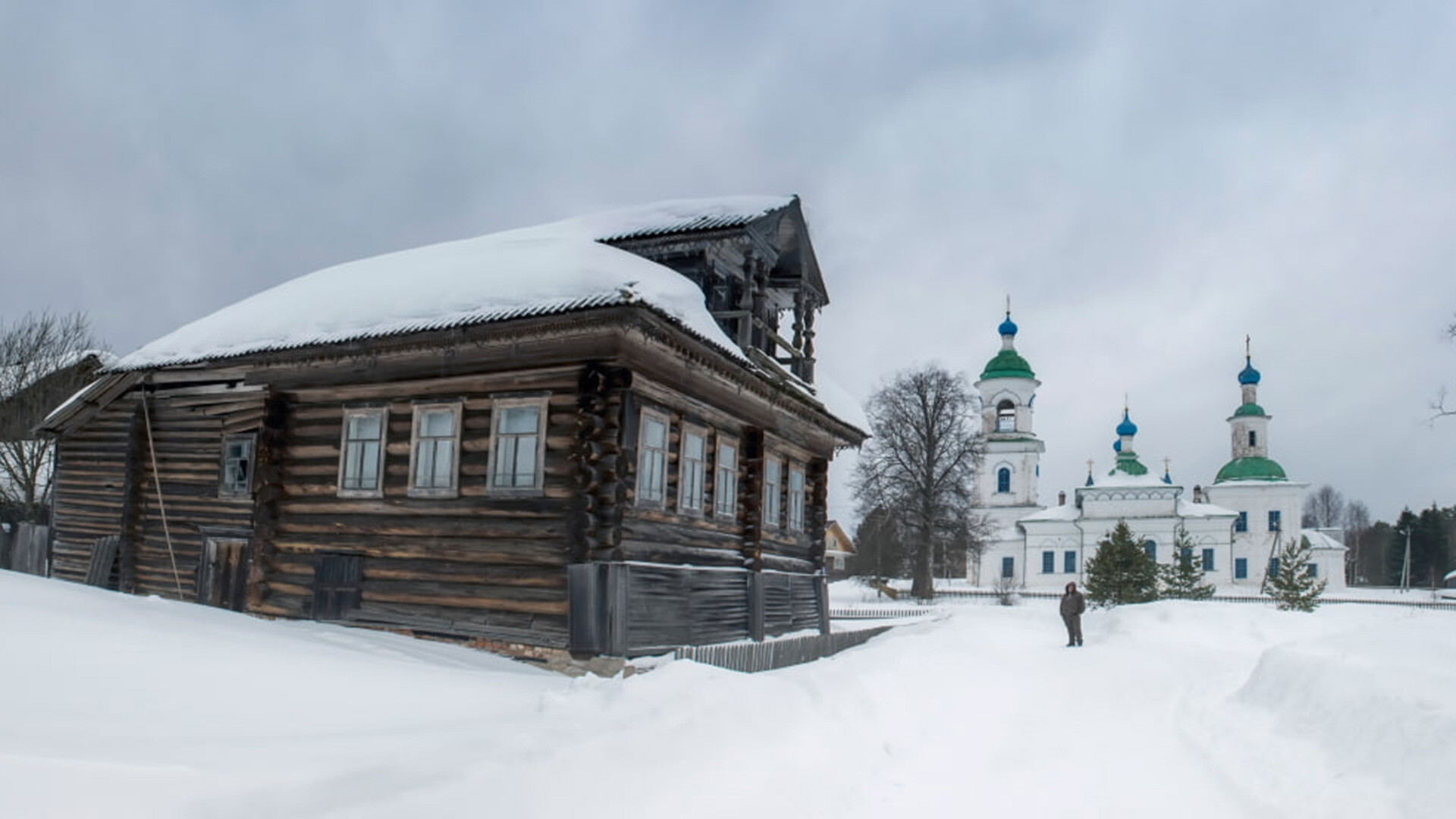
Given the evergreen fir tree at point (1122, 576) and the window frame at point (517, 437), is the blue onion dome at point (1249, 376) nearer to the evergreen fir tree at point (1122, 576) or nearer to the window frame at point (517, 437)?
the evergreen fir tree at point (1122, 576)

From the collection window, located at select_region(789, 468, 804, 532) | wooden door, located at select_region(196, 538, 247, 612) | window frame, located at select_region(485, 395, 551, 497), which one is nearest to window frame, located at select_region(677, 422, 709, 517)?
window frame, located at select_region(485, 395, 551, 497)

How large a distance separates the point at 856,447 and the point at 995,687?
7.90 metres

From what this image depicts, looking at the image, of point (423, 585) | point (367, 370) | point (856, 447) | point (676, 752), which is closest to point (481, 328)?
point (367, 370)

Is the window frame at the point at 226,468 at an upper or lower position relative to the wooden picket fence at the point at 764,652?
upper

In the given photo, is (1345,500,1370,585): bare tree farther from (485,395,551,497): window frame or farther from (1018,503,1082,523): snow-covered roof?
(485,395,551,497): window frame

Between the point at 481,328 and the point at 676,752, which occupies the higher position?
the point at 481,328

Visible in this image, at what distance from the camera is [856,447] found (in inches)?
835

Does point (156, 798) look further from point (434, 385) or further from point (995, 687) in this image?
point (995, 687)

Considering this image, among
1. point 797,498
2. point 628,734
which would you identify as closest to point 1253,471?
point 797,498

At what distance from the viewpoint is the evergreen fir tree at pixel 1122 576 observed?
33.7 m

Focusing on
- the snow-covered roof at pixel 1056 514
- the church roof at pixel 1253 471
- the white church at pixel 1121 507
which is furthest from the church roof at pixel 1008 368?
the church roof at pixel 1253 471

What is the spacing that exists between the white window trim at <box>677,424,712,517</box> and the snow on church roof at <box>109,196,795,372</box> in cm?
141

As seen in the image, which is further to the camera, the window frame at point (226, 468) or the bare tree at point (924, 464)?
the bare tree at point (924, 464)

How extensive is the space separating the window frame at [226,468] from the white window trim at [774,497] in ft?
27.0
